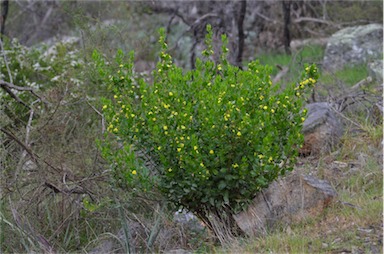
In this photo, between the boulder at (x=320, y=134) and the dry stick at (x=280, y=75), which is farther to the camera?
the dry stick at (x=280, y=75)

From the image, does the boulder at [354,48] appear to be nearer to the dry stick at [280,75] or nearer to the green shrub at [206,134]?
the dry stick at [280,75]

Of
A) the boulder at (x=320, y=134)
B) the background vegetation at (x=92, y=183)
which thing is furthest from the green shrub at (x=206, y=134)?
the boulder at (x=320, y=134)

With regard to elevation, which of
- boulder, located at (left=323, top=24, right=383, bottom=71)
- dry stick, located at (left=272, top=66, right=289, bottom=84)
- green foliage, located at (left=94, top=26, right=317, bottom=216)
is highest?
green foliage, located at (left=94, top=26, right=317, bottom=216)

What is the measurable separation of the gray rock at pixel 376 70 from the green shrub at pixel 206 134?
3.97m

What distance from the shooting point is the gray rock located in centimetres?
917

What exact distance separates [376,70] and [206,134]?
4918 millimetres

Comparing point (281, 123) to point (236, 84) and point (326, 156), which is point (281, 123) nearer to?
point (236, 84)

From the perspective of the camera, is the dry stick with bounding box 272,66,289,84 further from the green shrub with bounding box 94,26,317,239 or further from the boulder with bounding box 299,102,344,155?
the green shrub with bounding box 94,26,317,239

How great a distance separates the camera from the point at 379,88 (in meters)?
8.65

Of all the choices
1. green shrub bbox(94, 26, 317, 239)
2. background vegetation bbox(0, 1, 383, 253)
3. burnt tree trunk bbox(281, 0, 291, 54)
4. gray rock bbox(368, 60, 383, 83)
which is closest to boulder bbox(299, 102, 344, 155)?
background vegetation bbox(0, 1, 383, 253)

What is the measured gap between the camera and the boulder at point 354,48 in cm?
1125

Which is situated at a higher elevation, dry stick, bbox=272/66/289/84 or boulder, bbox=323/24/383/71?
boulder, bbox=323/24/383/71

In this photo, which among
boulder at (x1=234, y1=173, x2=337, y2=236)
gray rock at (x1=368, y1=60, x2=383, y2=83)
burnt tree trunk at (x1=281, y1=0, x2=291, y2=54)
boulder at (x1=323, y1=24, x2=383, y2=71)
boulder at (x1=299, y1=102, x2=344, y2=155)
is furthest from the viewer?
burnt tree trunk at (x1=281, y1=0, x2=291, y2=54)

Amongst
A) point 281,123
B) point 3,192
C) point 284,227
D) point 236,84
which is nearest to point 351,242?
point 284,227
